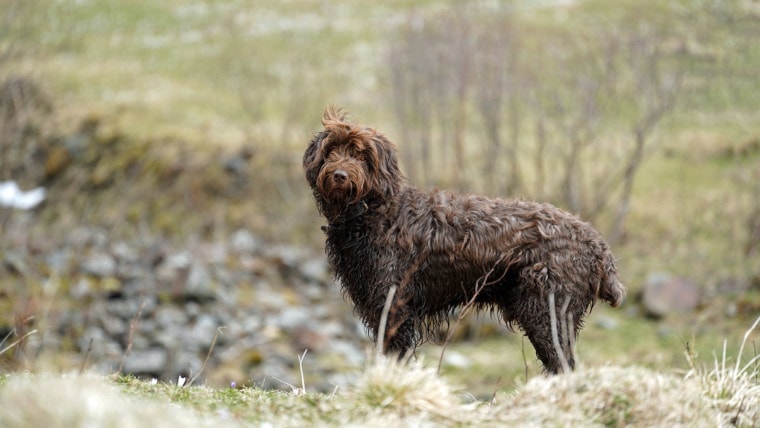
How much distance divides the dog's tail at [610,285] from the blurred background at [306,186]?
22.4 ft

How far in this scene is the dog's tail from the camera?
6.14 metres

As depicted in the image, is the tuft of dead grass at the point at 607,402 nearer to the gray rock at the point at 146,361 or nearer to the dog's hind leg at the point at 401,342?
the dog's hind leg at the point at 401,342

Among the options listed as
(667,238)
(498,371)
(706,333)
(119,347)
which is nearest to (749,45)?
(667,238)

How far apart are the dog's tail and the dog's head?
5.76 ft

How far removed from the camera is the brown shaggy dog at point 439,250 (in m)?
5.91

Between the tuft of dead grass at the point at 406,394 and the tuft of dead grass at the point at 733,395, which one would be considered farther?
the tuft of dead grass at the point at 733,395

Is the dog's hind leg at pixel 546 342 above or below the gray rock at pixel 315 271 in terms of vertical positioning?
above

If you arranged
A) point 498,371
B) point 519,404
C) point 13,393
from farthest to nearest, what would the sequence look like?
point 498,371 → point 519,404 → point 13,393

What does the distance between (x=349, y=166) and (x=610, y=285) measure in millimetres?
2238

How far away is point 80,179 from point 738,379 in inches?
994

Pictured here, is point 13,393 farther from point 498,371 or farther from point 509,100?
point 509,100

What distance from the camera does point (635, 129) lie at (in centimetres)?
2402

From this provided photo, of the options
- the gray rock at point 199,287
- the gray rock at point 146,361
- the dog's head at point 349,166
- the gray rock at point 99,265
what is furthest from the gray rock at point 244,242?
the dog's head at point 349,166

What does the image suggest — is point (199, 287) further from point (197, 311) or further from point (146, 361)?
point (146, 361)
